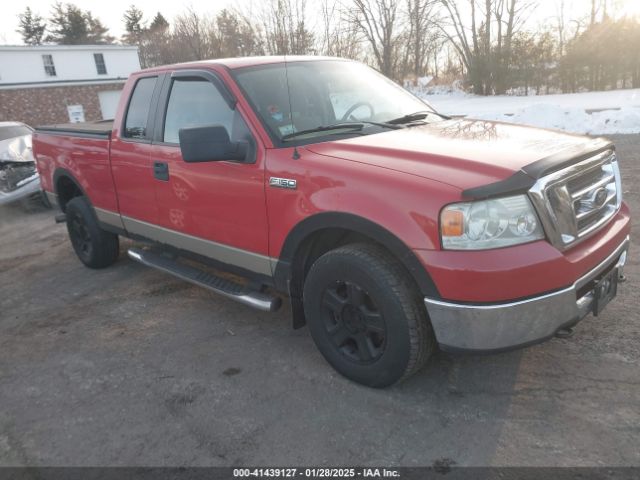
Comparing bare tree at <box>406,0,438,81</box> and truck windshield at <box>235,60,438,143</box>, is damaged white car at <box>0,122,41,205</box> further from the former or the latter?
bare tree at <box>406,0,438,81</box>

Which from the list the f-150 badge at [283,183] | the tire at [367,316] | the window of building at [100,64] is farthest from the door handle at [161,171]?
the window of building at [100,64]

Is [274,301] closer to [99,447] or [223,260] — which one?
[223,260]

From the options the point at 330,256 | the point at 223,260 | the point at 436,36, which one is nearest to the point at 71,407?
the point at 223,260

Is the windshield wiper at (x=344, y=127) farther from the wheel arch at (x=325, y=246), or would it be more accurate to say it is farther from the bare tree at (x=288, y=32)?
the bare tree at (x=288, y=32)

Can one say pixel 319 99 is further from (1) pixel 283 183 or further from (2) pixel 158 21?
(2) pixel 158 21

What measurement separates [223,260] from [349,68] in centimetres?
183

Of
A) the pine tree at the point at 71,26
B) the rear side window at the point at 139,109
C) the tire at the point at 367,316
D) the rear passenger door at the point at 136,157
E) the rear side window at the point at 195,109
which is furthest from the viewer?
the pine tree at the point at 71,26

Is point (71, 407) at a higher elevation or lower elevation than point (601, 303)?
lower

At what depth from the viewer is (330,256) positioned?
291 centimetres

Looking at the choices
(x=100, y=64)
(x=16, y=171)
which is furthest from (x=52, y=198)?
(x=100, y=64)

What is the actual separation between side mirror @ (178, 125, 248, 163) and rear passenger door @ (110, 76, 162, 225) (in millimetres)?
1131

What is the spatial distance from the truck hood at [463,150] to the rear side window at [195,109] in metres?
0.76

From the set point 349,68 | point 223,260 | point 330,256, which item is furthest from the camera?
point 349,68

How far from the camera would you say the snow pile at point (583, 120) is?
34.9ft
